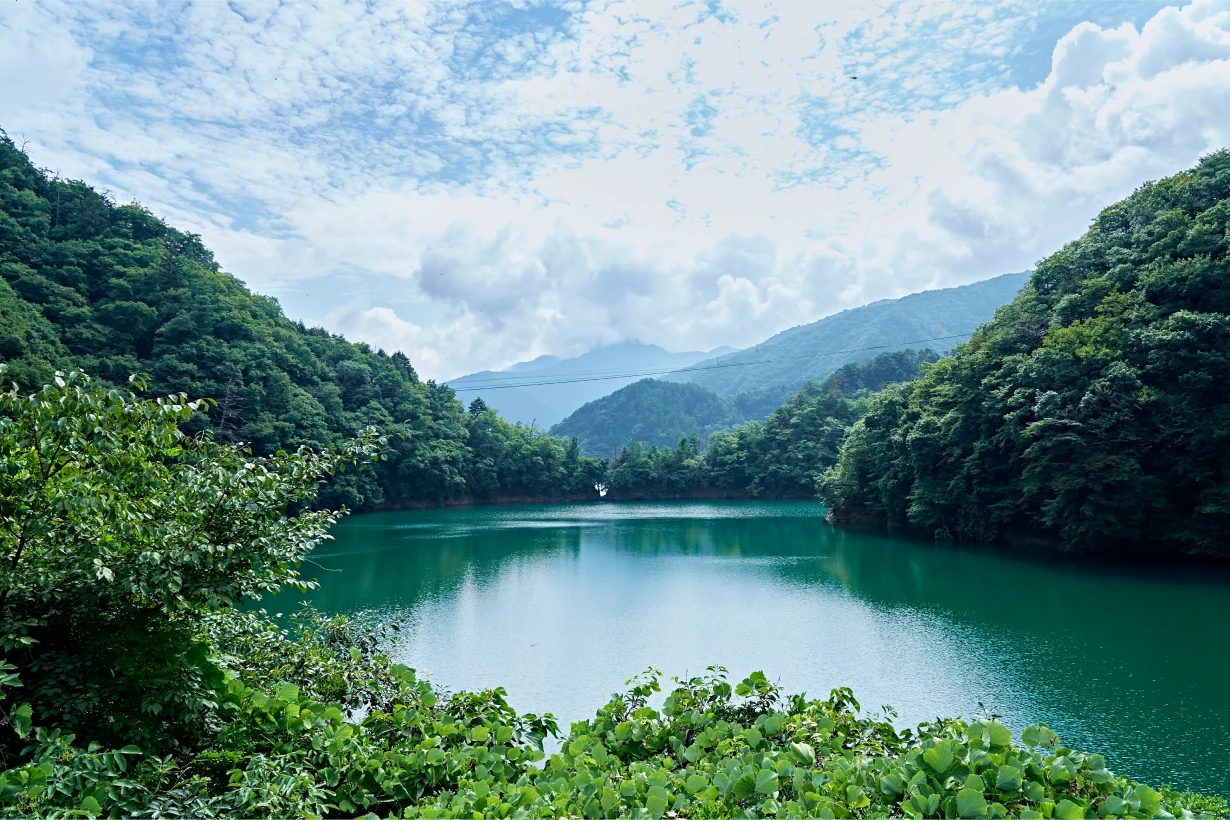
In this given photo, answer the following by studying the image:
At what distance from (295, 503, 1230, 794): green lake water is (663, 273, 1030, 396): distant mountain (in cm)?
9473

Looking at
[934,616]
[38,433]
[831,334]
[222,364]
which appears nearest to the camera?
[38,433]

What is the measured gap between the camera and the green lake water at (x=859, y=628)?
26.3ft

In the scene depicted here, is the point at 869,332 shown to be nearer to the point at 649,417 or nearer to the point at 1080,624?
the point at 649,417

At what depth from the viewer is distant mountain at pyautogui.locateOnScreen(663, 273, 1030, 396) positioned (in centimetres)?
11812

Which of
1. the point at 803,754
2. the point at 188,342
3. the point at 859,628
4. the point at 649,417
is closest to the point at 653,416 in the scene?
the point at 649,417

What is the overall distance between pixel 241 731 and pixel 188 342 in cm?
3197

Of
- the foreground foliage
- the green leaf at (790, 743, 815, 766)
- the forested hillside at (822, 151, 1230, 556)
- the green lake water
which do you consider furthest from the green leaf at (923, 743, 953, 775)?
the forested hillside at (822, 151, 1230, 556)

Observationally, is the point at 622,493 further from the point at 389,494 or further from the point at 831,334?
the point at 831,334

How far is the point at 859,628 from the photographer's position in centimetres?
1215

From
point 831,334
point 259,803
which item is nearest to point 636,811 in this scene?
point 259,803

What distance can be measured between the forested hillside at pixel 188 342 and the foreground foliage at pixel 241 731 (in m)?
18.7

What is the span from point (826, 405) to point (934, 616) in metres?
37.6

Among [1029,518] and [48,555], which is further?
[1029,518]

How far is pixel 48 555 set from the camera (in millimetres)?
3078
